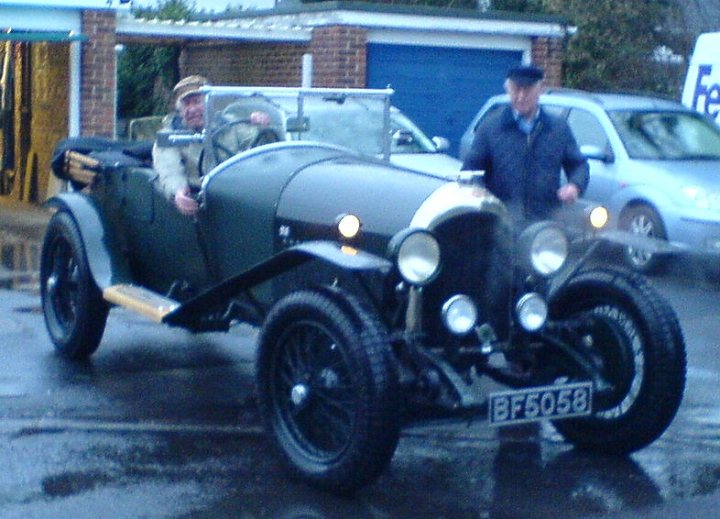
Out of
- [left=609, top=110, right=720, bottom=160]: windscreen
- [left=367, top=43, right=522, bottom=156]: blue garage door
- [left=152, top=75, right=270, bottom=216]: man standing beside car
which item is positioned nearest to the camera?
[left=152, top=75, right=270, bottom=216]: man standing beside car

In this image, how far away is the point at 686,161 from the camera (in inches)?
481

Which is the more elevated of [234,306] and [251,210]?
[251,210]

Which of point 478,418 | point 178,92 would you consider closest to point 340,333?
point 478,418

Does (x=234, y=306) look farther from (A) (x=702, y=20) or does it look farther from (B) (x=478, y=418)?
(A) (x=702, y=20)

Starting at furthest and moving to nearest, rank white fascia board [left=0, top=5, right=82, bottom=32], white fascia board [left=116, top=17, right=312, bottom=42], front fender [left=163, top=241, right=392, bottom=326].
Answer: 1. white fascia board [left=116, top=17, right=312, bottom=42]
2. white fascia board [left=0, top=5, right=82, bottom=32]
3. front fender [left=163, top=241, right=392, bottom=326]

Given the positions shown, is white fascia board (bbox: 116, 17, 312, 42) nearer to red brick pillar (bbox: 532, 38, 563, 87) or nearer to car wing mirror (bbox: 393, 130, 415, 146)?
red brick pillar (bbox: 532, 38, 563, 87)

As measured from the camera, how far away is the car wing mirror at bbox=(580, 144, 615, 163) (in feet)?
38.3

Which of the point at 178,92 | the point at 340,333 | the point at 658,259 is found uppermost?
the point at 178,92

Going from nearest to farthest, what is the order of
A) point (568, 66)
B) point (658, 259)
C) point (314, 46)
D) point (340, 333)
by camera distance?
point (340, 333)
point (658, 259)
point (314, 46)
point (568, 66)

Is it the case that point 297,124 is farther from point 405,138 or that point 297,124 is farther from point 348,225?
point 405,138

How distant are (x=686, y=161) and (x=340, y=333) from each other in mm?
7829

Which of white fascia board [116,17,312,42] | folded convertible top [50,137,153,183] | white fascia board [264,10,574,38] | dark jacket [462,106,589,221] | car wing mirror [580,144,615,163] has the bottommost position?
car wing mirror [580,144,615,163]

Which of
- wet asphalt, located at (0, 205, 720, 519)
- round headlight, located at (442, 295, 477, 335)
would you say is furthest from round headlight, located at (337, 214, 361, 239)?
wet asphalt, located at (0, 205, 720, 519)

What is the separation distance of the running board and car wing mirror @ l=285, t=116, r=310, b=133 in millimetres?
1114
